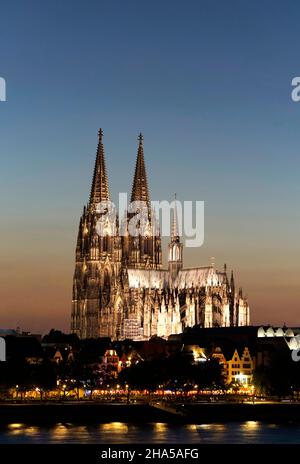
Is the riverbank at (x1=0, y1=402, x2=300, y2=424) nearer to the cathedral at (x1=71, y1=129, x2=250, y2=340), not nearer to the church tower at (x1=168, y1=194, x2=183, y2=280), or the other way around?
the cathedral at (x1=71, y1=129, x2=250, y2=340)

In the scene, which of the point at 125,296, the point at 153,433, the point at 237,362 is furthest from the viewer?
the point at 125,296

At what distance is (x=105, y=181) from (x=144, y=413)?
59.3 metres

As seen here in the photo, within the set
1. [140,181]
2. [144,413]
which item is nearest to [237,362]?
[140,181]

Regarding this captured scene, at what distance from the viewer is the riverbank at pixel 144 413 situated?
91831 mm

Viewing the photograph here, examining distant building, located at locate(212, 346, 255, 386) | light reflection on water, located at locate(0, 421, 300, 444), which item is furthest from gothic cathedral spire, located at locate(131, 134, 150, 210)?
light reflection on water, located at locate(0, 421, 300, 444)

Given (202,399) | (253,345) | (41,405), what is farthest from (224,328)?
(41,405)

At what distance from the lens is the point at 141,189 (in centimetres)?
15525

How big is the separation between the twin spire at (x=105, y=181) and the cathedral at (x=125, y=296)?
10 centimetres

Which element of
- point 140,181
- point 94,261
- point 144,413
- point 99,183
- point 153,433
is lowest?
point 153,433

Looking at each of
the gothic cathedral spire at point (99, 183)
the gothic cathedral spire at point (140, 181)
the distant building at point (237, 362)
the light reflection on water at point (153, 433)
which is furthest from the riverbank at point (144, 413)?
the gothic cathedral spire at point (140, 181)

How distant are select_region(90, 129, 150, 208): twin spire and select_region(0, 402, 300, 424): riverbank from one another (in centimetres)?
5527

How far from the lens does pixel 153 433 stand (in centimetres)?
8088

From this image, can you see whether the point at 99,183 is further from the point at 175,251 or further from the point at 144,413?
the point at 144,413

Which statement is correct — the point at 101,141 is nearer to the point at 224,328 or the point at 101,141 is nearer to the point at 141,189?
the point at 141,189
